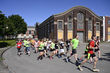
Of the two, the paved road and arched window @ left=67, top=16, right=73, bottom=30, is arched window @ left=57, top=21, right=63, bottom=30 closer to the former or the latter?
arched window @ left=67, top=16, right=73, bottom=30

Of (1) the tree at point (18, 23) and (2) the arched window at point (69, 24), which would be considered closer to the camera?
(2) the arched window at point (69, 24)

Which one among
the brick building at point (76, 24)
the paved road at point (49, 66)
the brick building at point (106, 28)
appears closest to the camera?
the paved road at point (49, 66)

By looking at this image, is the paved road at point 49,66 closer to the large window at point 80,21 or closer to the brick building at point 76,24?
the brick building at point 76,24

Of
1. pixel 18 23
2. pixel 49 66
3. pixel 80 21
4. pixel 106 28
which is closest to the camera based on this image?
pixel 49 66

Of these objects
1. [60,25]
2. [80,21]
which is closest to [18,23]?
[60,25]

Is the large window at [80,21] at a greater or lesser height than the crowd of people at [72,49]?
greater

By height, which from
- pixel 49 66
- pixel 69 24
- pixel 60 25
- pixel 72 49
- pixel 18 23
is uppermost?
pixel 18 23

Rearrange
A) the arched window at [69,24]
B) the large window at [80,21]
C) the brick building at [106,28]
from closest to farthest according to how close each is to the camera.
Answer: the arched window at [69,24] → the large window at [80,21] → the brick building at [106,28]

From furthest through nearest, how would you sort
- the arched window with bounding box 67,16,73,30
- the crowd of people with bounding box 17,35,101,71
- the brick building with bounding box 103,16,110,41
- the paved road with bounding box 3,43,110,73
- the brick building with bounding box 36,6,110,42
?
the brick building with bounding box 103,16,110,41
the arched window with bounding box 67,16,73,30
the brick building with bounding box 36,6,110,42
the paved road with bounding box 3,43,110,73
the crowd of people with bounding box 17,35,101,71

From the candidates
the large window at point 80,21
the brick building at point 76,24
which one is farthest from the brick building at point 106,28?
the large window at point 80,21

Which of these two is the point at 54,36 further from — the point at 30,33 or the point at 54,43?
the point at 30,33

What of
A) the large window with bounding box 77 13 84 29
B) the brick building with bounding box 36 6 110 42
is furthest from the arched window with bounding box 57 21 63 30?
the large window with bounding box 77 13 84 29

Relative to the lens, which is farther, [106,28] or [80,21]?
[106,28]

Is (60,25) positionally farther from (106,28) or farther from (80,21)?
(106,28)
